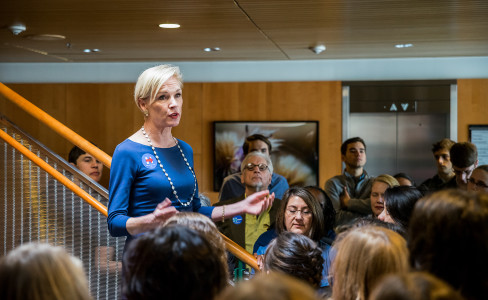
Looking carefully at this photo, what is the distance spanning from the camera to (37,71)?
8.02 m

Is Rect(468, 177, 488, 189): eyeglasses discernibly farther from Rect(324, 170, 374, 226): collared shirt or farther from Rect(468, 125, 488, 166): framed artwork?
Rect(468, 125, 488, 166): framed artwork

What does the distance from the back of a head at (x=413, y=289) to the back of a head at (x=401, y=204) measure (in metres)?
2.51

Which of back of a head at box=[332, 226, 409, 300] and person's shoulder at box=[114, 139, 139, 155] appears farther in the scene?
person's shoulder at box=[114, 139, 139, 155]

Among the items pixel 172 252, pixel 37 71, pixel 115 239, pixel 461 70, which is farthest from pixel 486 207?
pixel 37 71

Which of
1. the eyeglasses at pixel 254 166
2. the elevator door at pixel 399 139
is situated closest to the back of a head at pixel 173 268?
the eyeglasses at pixel 254 166

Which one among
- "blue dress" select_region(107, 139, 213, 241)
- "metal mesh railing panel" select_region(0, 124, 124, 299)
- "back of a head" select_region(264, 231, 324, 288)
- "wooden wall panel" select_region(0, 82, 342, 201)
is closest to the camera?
"blue dress" select_region(107, 139, 213, 241)

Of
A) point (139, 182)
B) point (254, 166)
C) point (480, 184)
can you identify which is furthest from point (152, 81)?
point (480, 184)

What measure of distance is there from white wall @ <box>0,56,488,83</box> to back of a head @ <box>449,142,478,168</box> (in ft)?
7.90

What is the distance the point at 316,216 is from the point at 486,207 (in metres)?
2.41

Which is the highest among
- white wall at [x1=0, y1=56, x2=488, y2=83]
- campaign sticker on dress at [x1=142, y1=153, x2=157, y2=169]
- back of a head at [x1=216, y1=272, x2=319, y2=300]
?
white wall at [x1=0, y1=56, x2=488, y2=83]

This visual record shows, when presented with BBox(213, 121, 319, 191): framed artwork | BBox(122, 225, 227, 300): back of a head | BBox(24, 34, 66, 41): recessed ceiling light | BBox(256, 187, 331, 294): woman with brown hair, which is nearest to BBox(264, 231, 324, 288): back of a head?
BBox(122, 225, 227, 300): back of a head

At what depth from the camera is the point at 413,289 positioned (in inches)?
39.0

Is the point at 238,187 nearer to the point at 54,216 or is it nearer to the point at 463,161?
the point at 463,161

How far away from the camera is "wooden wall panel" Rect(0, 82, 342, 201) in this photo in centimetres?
742
